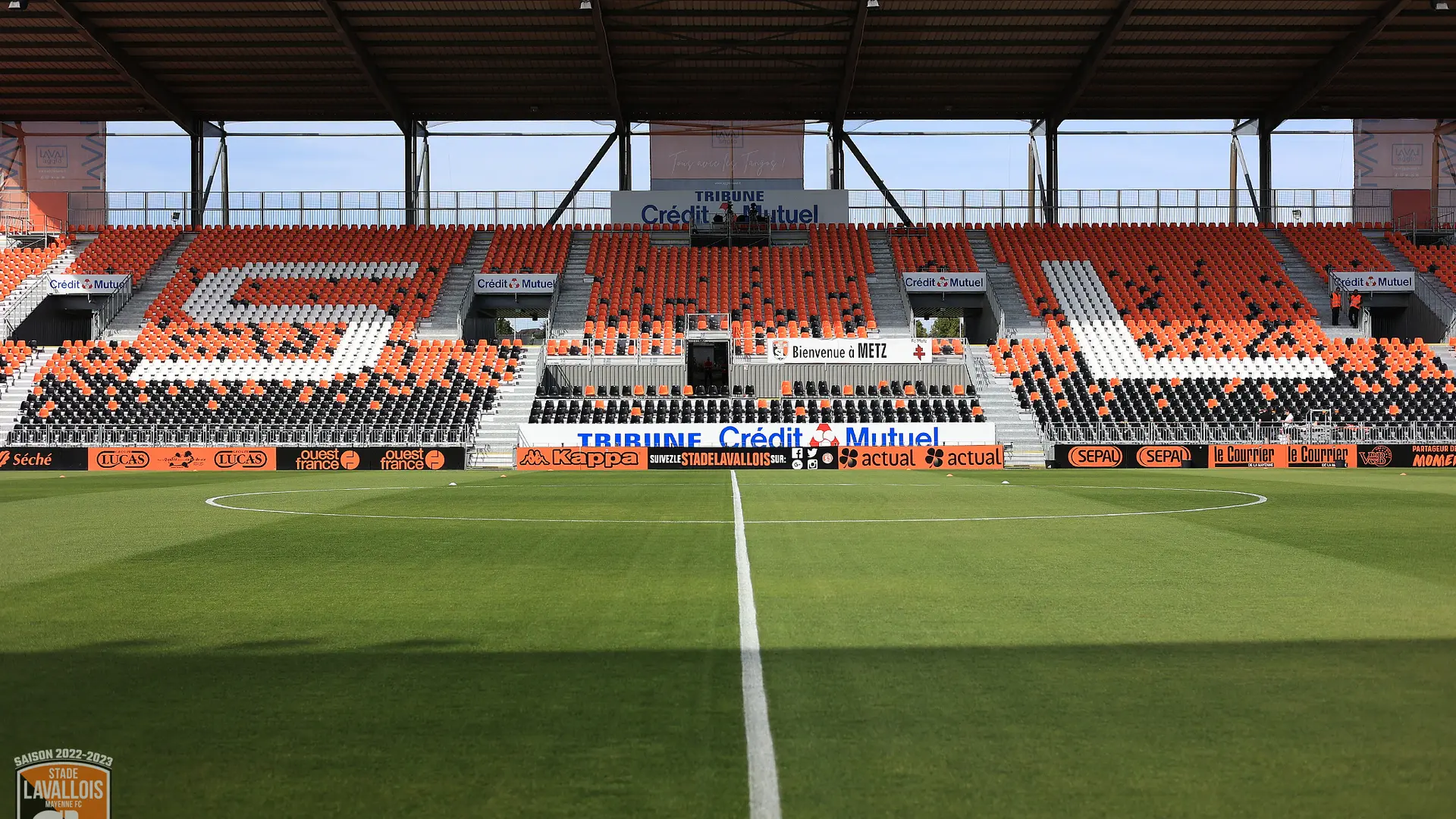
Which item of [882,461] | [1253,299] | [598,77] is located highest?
[598,77]

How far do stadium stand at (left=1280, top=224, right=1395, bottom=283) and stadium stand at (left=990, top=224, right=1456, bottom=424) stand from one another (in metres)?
0.77

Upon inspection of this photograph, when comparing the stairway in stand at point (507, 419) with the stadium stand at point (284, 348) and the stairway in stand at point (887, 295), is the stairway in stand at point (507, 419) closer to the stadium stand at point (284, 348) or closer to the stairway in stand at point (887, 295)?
the stadium stand at point (284, 348)

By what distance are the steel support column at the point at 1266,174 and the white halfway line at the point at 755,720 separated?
54.9m

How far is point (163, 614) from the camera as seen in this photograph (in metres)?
9.22

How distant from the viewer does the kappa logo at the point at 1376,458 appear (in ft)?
127

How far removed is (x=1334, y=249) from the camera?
57.2 meters

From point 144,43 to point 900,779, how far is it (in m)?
53.2

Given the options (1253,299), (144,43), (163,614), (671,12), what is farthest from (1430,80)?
(163,614)

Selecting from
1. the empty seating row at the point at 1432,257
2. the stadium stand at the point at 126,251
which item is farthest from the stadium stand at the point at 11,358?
the empty seating row at the point at 1432,257

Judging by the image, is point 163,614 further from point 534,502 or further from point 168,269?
point 168,269

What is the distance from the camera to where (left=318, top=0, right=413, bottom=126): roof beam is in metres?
45.5

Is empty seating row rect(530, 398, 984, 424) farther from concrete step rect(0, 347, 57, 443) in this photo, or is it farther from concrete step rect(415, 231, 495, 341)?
concrete step rect(0, 347, 57, 443)

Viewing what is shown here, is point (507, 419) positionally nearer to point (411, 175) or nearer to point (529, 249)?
point (529, 249)

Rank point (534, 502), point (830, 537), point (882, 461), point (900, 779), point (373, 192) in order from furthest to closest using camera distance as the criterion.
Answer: point (373, 192), point (882, 461), point (534, 502), point (830, 537), point (900, 779)
